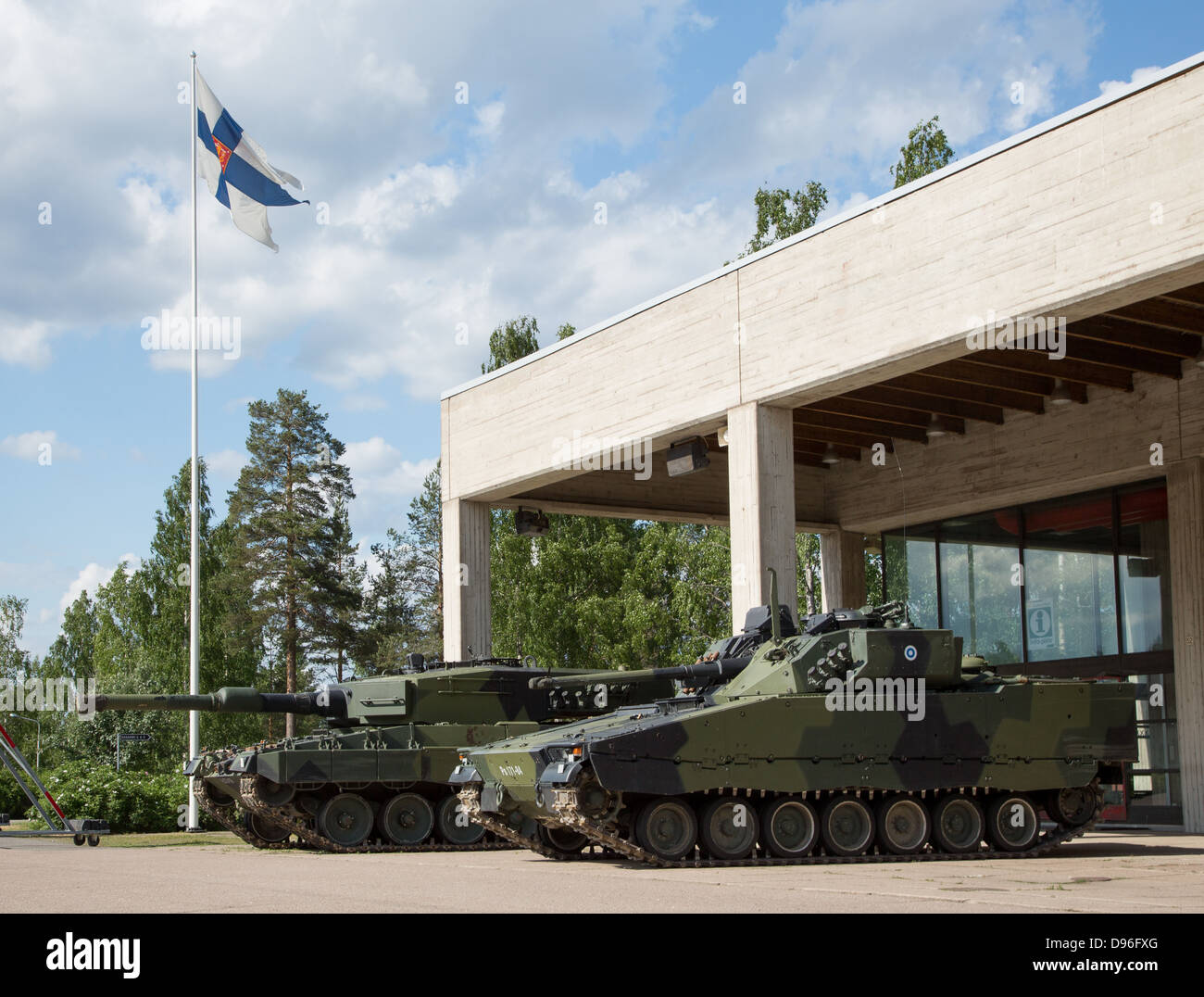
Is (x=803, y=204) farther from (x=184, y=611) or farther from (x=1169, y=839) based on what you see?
(x=184, y=611)

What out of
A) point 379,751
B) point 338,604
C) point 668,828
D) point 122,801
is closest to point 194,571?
point 122,801

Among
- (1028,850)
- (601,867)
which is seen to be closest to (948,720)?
(1028,850)

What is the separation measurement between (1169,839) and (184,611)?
141 feet

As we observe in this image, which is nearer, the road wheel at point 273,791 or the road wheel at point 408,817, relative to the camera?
the road wheel at point 273,791

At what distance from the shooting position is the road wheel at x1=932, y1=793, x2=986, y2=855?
50.3 feet

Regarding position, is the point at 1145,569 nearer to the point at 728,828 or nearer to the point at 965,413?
the point at 965,413

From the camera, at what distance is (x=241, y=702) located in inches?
790

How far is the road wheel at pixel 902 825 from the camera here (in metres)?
15.0

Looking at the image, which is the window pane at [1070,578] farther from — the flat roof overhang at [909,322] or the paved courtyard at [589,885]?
the paved courtyard at [589,885]

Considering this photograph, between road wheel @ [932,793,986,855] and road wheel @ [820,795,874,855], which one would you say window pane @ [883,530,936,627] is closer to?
road wheel @ [932,793,986,855]

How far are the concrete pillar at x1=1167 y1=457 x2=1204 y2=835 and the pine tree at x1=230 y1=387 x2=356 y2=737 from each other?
3527cm

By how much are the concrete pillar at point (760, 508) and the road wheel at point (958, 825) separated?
138 inches

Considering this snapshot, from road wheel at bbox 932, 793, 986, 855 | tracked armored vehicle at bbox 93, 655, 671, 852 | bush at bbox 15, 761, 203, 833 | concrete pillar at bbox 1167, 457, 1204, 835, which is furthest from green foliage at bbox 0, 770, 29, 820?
concrete pillar at bbox 1167, 457, 1204, 835

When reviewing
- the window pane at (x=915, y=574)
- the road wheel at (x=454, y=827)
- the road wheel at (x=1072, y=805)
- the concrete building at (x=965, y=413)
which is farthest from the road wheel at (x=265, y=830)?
the window pane at (x=915, y=574)
